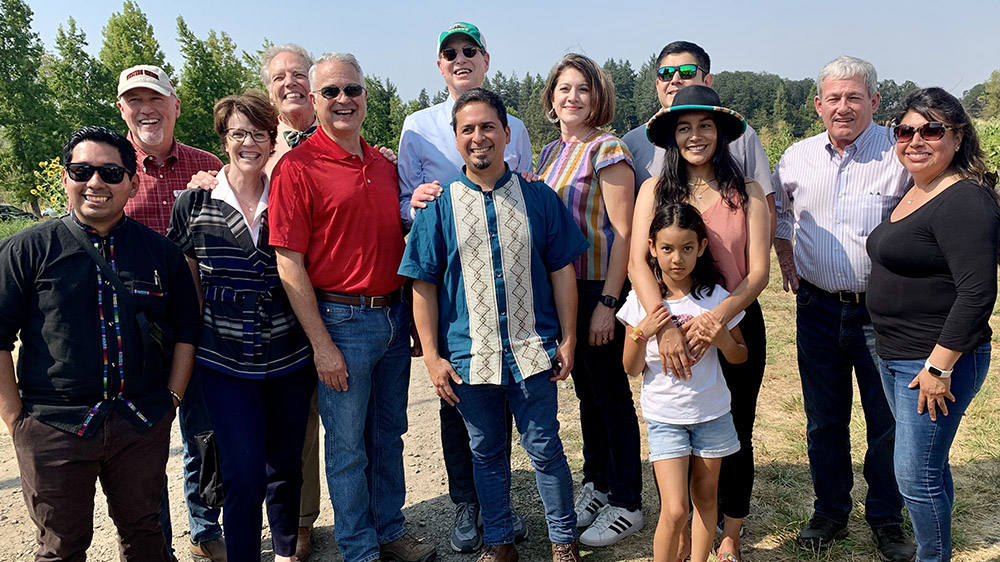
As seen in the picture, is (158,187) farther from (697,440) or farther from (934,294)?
(934,294)

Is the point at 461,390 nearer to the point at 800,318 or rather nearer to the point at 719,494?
the point at 719,494

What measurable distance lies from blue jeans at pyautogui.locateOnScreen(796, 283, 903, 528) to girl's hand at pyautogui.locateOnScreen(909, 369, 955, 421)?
504mm

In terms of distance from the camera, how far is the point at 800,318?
354 cm

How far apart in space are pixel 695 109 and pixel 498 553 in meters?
2.36

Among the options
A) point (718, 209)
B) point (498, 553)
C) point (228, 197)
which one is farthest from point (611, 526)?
Result: point (228, 197)

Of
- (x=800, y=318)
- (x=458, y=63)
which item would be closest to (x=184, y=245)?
(x=458, y=63)

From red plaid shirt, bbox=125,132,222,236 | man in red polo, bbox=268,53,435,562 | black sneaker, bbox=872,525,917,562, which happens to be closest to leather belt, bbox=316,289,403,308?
man in red polo, bbox=268,53,435,562

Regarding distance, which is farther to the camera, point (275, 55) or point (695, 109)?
point (275, 55)

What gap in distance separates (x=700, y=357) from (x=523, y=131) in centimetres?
162

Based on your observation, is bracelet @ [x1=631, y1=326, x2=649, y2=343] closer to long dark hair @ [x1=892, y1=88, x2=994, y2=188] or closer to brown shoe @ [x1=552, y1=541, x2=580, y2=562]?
brown shoe @ [x1=552, y1=541, x2=580, y2=562]

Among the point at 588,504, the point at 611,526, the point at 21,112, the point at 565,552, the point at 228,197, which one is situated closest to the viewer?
the point at 228,197

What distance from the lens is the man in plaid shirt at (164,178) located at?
340 centimetres

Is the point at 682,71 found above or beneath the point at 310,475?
above

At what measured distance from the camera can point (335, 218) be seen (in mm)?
2957
